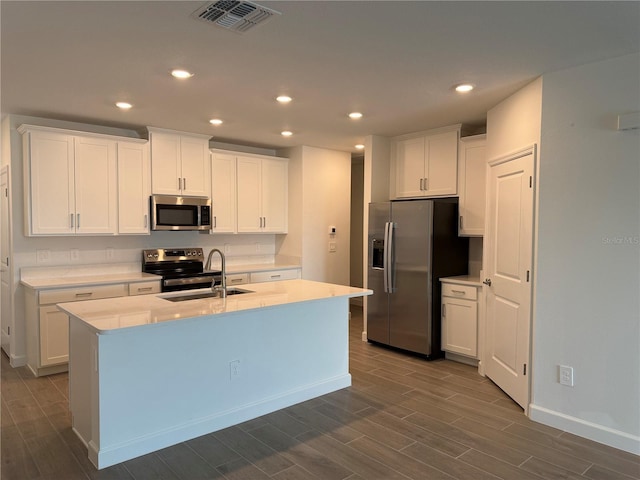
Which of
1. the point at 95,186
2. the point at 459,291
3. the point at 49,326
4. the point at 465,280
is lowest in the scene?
the point at 49,326

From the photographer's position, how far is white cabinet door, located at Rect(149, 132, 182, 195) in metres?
4.93

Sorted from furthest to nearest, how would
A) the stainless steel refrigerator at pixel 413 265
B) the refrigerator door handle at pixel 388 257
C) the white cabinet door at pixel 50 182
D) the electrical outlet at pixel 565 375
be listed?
the refrigerator door handle at pixel 388 257 < the stainless steel refrigerator at pixel 413 265 < the white cabinet door at pixel 50 182 < the electrical outlet at pixel 565 375

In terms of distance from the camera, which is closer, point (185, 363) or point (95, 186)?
point (185, 363)

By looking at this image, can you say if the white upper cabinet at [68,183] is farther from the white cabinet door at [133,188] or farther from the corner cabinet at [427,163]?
the corner cabinet at [427,163]

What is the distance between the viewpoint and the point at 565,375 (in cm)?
310

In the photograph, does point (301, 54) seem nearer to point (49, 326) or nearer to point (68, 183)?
point (68, 183)

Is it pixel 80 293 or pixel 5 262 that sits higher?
pixel 5 262

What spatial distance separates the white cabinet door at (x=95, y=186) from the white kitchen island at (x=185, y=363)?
1.71 m

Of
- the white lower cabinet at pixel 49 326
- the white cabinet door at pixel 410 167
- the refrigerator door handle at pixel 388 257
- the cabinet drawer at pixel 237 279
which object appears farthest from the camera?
the cabinet drawer at pixel 237 279

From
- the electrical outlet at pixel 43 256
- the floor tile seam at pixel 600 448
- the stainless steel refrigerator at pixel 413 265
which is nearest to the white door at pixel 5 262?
the electrical outlet at pixel 43 256

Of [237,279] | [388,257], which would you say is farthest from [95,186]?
[388,257]

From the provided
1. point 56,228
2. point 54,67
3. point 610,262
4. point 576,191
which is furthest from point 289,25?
point 56,228

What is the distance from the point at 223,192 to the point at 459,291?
3027mm

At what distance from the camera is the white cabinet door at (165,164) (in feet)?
16.2
